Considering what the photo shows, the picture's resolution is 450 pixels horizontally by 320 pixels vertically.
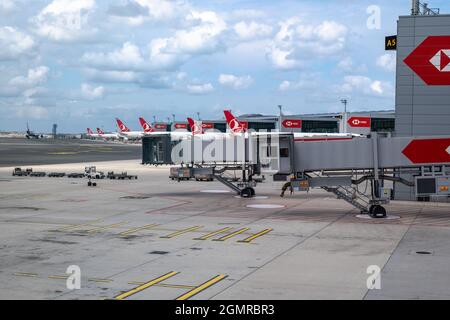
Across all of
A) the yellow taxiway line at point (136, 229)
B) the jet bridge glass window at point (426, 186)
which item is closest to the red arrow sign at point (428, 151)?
the jet bridge glass window at point (426, 186)

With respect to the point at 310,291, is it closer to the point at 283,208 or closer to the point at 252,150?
the point at 283,208

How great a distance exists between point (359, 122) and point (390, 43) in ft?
243

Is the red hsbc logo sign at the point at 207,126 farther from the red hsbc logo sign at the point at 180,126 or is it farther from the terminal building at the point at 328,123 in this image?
the red hsbc logo sign at the point at 180,126

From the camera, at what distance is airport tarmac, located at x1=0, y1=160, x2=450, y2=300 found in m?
16.7

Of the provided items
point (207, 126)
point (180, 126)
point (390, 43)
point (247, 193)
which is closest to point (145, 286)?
point (247, 193)

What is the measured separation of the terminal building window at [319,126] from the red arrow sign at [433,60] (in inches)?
4597

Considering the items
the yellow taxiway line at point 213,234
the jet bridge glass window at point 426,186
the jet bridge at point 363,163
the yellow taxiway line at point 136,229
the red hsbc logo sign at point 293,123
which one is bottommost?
the yellow taxiway line at point 213,234

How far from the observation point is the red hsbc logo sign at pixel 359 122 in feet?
387

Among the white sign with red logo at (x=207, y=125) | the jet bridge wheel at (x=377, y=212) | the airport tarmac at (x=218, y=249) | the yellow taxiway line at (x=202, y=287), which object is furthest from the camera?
the white sign with red logo at (x=207, y=125)

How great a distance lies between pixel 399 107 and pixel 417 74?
2.80m

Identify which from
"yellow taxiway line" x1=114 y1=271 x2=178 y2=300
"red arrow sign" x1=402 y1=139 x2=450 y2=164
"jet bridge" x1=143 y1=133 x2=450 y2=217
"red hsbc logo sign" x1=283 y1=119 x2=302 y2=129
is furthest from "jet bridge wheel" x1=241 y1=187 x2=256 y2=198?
"red hsbc logo sign" x1=283 y1=119 x2=302 y2=129

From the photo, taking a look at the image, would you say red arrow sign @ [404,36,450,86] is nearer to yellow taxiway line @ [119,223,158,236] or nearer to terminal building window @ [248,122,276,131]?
yellow taxiway line @ [119,223,158,236]

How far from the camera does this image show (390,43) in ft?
150

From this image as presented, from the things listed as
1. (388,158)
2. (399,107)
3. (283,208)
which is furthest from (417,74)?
(283,208)
